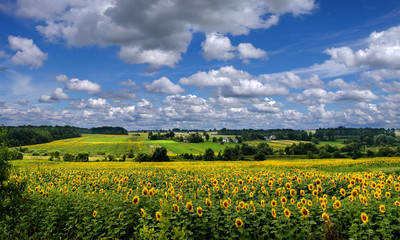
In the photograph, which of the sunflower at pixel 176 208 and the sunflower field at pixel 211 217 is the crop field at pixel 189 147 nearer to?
the sunflower field at pixel 211 217

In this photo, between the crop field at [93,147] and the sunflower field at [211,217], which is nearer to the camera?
the sunflower field at [211,217]

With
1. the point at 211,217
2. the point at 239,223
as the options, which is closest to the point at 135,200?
the point at 211,217

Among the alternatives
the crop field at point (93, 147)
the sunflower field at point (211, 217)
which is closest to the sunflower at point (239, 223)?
the sunflower field at point (211, 217)

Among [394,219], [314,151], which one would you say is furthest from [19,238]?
[314,151]

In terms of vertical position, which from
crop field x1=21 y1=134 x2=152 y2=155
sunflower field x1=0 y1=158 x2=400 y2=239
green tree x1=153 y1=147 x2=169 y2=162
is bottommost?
crop field x1=21 y1=134 x2=152 y2=155

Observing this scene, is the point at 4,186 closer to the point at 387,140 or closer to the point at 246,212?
the point at 246,212

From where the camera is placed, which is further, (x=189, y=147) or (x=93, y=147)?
(x=189, y=147)

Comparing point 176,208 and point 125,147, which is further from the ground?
point 176,208

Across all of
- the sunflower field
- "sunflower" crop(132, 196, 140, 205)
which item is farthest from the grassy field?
"sunflower" crop(132, 196, 140, 205)

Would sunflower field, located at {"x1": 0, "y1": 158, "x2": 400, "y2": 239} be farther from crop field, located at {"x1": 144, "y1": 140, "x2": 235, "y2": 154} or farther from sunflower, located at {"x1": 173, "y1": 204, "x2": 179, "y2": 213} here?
crop field, located at {"x1": 144, "y1": 140, "x2": 235, "y2": 154}

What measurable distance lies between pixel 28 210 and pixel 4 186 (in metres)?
2.04

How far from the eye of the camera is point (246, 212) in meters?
7.68

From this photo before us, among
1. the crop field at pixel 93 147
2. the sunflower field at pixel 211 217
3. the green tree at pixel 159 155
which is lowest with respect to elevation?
the crop field at pixel 93 147

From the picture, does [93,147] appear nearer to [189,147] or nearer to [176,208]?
[189,147]
